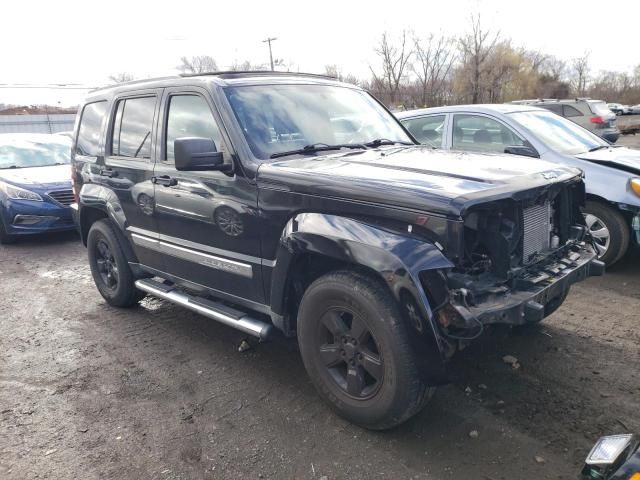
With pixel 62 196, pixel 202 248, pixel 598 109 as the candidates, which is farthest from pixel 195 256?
pixel 598 109

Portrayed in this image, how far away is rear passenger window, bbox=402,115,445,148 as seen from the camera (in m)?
6.70

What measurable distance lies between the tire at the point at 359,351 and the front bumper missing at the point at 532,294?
0.40 meters

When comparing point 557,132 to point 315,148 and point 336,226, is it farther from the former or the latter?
point 336,226

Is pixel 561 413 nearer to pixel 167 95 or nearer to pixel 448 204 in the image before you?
pixel 448 204

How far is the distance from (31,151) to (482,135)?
8.00 m

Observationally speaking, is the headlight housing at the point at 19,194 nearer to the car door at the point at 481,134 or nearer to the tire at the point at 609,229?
the car door at the point at 481,134

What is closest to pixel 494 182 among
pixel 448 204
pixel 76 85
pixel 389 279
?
pixel 448 204

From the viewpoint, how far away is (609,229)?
213 inches

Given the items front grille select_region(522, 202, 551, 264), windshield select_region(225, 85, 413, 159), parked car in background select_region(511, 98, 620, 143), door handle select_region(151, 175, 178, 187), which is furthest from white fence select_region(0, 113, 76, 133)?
front grille select_region(522, 202, 551, 264)

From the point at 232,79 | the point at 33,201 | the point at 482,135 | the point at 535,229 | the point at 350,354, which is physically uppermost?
the point at 232,79

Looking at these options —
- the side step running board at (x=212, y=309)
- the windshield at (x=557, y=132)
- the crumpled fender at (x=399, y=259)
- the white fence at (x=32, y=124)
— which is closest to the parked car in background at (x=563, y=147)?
the windshield at (x=557, y=132)

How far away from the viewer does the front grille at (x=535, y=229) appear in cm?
306

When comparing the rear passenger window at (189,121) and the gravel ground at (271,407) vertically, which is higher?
the rear passenger window at (189,121)

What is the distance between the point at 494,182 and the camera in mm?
2869
